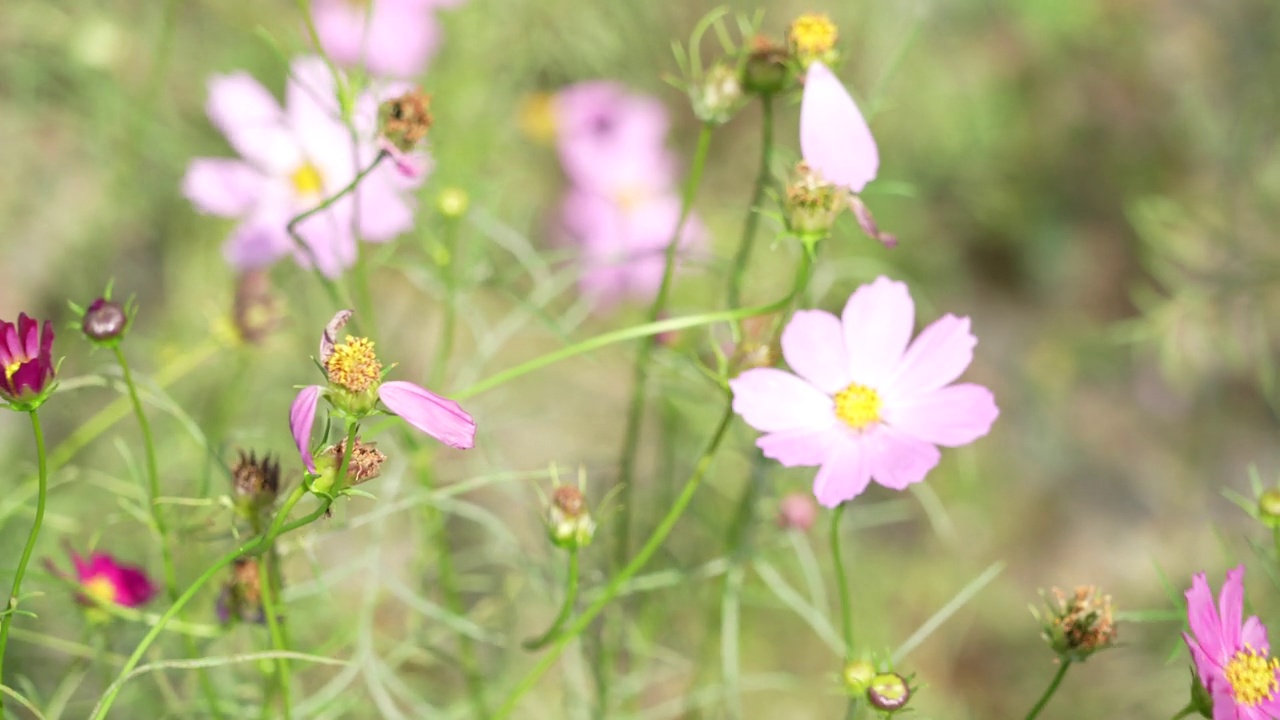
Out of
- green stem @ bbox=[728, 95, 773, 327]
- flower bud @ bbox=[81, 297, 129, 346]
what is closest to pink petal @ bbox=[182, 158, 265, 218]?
flower bud @ bbox=[81, 297, 129, 346]

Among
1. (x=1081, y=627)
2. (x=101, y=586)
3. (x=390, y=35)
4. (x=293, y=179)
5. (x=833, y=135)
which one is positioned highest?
(x=390, y=35)

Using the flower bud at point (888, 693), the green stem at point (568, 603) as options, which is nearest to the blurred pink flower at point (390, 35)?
the green stem at point (568, 603)

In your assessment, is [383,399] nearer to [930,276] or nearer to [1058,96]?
[930,276]

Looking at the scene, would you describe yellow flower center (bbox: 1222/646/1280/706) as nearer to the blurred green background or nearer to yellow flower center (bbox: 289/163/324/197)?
the blurred green background

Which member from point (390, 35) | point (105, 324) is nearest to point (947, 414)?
point (105, 324)

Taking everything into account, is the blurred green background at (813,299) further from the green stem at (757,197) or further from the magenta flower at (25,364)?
the magenta flower at (25,364)

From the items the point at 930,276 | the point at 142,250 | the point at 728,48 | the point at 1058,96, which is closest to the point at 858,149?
the point at 728,48

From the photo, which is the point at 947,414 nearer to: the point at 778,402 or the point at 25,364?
the point at 778,402
